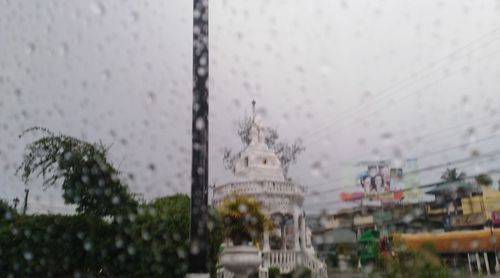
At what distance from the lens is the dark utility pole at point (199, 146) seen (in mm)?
4082

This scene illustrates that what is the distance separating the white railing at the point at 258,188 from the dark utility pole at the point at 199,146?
10.2 m

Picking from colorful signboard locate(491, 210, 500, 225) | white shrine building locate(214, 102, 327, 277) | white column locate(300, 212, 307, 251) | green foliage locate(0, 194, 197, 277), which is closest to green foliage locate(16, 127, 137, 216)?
green foliage locate(0, 194, 197, 277)

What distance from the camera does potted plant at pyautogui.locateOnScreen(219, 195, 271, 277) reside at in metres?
8.14

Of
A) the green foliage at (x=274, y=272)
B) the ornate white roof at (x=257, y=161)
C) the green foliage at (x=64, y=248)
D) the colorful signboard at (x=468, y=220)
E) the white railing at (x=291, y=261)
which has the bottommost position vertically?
the green foliage at (x=274, y=272)

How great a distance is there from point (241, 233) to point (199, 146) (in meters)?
4.55

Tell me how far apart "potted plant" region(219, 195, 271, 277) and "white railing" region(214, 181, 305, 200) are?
18.3 feet

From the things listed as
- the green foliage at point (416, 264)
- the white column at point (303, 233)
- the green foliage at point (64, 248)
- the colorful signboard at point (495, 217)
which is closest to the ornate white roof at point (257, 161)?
the white column at point (303, 233)

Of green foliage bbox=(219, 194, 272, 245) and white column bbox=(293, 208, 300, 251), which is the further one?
white column bbox=(293, 208, 300, 251)

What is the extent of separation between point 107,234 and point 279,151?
55.6 feet

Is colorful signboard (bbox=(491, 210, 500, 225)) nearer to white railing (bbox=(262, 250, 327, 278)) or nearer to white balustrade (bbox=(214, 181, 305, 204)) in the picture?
white balustrade (bbox=(214, 181, 305, 204))

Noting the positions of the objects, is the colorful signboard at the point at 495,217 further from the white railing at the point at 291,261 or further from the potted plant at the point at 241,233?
the potted plant at the point at 241,233

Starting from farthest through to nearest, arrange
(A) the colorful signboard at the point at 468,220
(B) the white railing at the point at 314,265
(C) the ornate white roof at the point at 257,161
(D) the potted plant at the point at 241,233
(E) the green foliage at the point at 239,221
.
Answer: (A) the colorful signboard at the point at 468,220
(C) the ornate white roof at the point at 257,161
(B) the white railing at the point at 314,265
(E) the green foliage at the point at 239,221
(D) the potted plant at the point at 241,233

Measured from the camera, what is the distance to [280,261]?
13.9 metres

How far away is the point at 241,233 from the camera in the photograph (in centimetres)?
866
